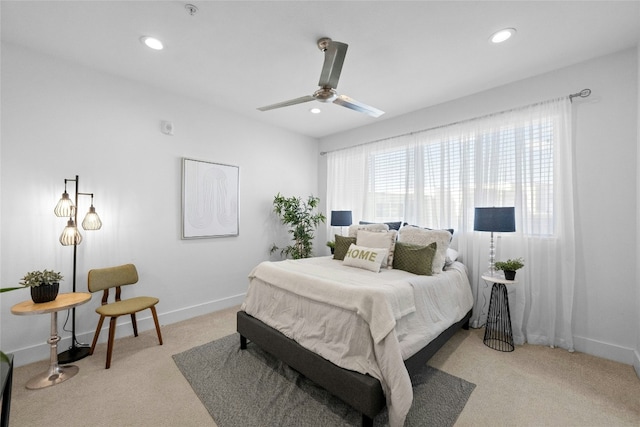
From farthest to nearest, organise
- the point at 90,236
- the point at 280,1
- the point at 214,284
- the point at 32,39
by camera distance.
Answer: the point at 214,284, the point at 90,236, the point at 32,39, the point at 280,1

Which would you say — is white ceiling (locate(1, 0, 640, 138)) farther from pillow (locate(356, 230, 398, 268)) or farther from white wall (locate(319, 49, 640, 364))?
pillow (locate(356, 230, 398, 268))

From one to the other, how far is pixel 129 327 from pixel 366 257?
269 centimetres

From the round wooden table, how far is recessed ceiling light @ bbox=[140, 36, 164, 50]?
2248 millimetres

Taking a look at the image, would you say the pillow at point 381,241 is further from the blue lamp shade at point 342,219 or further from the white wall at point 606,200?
the white wall at point 606,200

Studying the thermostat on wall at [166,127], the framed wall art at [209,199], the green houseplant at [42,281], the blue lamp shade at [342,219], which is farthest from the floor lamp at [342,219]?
the green houseplant at [42,281]

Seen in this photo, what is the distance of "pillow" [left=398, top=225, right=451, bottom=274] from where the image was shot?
2747 mm

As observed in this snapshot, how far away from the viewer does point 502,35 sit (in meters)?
2.18

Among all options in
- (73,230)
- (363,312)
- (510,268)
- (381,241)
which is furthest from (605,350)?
(73,230)

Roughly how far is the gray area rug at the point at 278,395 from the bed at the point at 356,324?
18 cm

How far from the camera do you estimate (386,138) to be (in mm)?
4129

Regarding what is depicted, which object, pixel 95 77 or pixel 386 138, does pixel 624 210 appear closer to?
pixel 386 138

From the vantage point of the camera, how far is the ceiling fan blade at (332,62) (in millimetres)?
1950

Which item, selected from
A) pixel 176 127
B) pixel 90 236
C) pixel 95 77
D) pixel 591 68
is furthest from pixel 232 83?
pixel 591 68

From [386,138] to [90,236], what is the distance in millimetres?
3884
